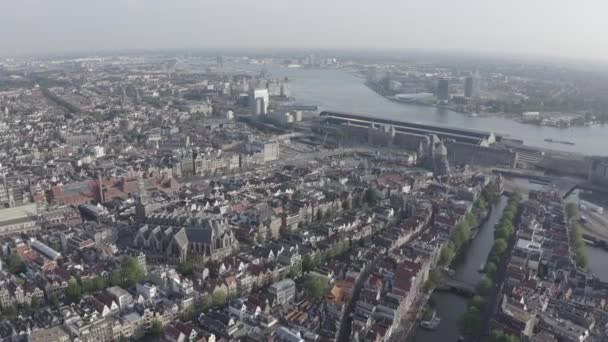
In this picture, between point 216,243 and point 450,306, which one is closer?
point 450,306

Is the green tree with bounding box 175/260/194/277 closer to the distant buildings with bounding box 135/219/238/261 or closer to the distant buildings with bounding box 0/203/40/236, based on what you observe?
the distant buildings with bounding box 135/219/238/261

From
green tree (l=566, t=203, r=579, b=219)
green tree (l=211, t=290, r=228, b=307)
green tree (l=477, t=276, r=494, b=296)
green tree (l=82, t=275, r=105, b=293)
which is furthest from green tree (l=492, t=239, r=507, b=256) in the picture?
green tree (l=82, t=275, r=105, b=293)

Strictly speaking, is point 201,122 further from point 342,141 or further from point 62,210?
point 62,210

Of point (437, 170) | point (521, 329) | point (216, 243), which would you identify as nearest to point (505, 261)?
point (521, 329)

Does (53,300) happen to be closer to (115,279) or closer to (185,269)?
(115,279)

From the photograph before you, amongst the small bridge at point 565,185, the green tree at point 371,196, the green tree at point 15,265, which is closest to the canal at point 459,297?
the green tree at point 371,196

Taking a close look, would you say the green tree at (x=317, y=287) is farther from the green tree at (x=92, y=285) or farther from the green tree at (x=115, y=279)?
the green tree at (x=92, y=285)

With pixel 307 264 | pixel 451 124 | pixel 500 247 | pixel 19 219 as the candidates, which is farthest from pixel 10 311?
pixel 451 124
